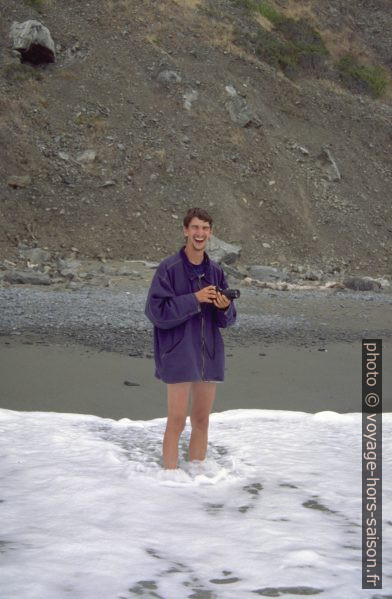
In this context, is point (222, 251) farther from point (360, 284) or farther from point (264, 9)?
point (264, 9)

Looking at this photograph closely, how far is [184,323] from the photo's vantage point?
4.50 m

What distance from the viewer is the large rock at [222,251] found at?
1902 cm

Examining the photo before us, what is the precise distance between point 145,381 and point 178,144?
16.8 meters

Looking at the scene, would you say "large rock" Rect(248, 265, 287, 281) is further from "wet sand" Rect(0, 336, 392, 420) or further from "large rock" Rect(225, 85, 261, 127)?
"wet sand" Rect(0, 336, 392, 420)

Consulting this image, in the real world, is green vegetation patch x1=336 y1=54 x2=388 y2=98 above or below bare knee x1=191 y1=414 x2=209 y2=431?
above

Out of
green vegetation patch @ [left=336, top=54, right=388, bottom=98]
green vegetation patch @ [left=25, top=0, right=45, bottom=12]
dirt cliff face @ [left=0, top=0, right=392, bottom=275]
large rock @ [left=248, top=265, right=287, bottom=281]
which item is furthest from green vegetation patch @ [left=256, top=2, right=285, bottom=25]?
large rock @ [left=248, top=265, right=287, bottom=281]

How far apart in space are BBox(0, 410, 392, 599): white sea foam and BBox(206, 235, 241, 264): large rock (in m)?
13.0

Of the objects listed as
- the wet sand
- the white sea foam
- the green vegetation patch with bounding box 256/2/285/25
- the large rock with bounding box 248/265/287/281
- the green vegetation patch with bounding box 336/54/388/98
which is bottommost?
the white sea foam

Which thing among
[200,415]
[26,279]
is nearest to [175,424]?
[200,415]

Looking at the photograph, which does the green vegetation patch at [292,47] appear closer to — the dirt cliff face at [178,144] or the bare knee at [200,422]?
the dirt cliff face at [178,144]

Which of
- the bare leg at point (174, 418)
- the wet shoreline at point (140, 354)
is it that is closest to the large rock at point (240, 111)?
the wet shoreline at point (140, 354)

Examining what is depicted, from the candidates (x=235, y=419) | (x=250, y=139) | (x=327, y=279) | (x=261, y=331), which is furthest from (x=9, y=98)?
(x=235, y=419)

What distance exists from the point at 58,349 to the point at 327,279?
37.1ft

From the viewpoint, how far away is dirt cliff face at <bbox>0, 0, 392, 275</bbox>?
20.8 metres
